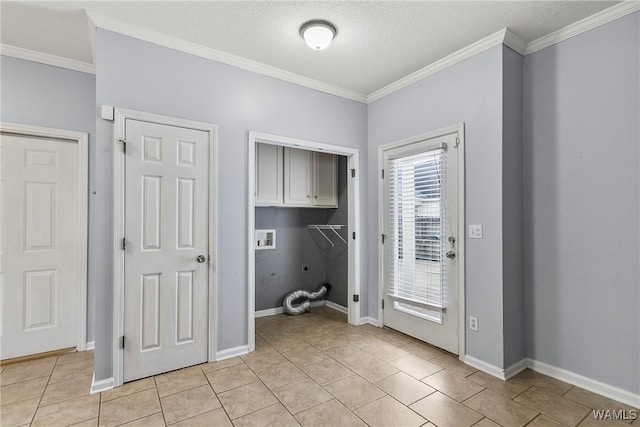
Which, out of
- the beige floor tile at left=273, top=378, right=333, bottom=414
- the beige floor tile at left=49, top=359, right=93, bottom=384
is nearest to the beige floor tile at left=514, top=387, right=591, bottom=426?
the beige floor tile at left=273, top=378, right=333, bottom=414

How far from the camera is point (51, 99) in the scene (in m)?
2.97

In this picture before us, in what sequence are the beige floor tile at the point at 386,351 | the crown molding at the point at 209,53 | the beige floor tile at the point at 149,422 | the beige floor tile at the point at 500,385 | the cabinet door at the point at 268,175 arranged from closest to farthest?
the beige floor tile at the point at 149,422 < the beige floor tile at the point at 500,385 < the crown molding at the point at 209,53 < the beige floor tile at the point at 386,351 < the cabinet door at the point at 268,175

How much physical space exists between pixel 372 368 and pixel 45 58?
407cm

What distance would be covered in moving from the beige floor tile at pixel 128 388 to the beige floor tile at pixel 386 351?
1877mm

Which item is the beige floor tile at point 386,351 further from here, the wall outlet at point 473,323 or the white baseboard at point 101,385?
the white baseboard at point 101,385

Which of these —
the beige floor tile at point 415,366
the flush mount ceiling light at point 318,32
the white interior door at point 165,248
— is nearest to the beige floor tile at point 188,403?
the white interior door at point 165,248

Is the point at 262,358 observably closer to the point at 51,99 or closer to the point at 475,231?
the point at 475,231

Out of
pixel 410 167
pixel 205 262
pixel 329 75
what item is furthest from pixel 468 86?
pixel 205 262

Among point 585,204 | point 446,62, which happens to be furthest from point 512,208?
point 446,62

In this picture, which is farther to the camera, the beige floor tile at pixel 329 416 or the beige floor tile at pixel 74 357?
the beige floor tile at pixel 74 357

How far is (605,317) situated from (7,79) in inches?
206

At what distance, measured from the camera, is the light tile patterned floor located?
199cm

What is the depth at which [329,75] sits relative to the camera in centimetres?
334

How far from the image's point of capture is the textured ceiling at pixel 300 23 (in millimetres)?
2238
